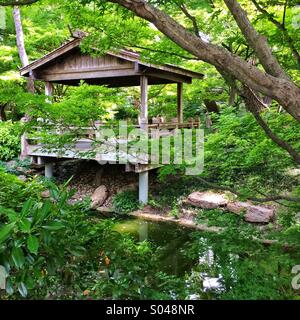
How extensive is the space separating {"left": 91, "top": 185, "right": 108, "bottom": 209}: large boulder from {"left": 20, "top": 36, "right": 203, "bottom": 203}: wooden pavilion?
1.21m

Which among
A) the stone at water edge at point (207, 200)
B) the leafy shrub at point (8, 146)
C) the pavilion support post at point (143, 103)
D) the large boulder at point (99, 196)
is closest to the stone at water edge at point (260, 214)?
the stone at water edge at point (207, 200)

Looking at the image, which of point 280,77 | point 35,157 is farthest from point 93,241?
point 35,157

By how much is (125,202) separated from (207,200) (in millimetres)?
2262

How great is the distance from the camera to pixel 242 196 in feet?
12.6

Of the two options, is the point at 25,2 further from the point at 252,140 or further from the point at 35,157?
the point at 35,157

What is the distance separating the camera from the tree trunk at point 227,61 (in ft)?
6.63

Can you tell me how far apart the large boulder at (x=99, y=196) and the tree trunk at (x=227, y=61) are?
315 inches

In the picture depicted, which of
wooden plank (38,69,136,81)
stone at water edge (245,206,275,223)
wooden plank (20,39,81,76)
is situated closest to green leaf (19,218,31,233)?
stone at water edge (245,206,275,223)

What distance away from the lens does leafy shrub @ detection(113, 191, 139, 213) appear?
9469mm

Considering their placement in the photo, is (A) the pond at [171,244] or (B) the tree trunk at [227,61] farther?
(A) the pond at [171,244]

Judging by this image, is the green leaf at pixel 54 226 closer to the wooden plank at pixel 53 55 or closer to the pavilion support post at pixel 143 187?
the pavilion support post at pixel 143 187

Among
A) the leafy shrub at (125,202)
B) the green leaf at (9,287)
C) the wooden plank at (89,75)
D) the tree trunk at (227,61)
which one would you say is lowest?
the leafy shrub at (125,202)

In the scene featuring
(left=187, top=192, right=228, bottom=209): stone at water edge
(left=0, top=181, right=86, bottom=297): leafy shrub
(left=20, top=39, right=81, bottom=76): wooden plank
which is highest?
(left=20, top=39, right=81, bottom=76): wooden plank

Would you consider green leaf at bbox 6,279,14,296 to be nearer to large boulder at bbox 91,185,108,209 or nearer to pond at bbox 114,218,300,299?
pond at bbox 114,218,300,299
